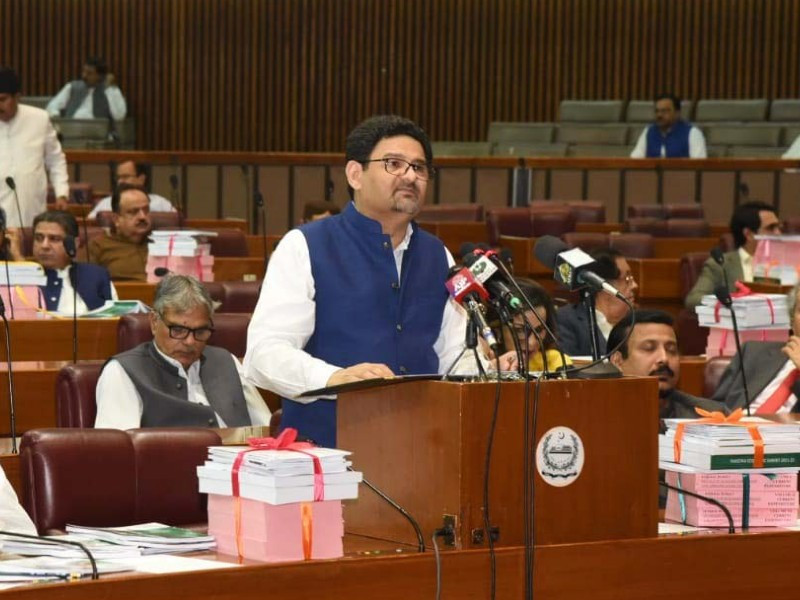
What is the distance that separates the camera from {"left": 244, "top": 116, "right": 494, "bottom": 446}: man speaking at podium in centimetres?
320

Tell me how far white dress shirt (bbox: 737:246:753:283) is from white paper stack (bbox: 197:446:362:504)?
586cm

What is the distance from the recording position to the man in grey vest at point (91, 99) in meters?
14.9

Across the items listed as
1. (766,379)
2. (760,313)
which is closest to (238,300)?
(760,313)

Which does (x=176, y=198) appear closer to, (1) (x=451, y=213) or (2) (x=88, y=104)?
(1) (x=451, y=213)

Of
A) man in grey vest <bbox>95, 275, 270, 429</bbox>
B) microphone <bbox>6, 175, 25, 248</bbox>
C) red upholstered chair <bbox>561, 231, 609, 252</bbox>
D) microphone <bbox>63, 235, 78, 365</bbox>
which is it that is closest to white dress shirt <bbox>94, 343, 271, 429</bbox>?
man in grey vest <bbox>95, 275, 270, 429</bbox>

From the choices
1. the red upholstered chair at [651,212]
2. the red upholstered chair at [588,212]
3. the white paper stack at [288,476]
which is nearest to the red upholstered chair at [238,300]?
the white paper stack at [288,476]

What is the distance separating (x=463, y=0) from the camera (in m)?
16.1

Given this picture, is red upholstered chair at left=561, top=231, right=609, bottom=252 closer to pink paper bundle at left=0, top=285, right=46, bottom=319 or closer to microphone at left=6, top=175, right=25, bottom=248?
microphone at left=6, top=175, right=25, bottom=248

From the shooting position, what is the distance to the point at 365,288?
3287mm

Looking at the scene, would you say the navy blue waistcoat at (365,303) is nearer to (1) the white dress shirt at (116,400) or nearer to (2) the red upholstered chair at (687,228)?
(1) the white dress shirt at (116,400)

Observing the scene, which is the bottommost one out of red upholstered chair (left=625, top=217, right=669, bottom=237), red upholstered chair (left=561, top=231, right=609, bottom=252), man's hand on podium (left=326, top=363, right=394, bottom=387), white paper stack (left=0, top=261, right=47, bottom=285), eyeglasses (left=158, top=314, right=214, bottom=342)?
eyeglasses (left=158, top=314, right=214, bottom=342)

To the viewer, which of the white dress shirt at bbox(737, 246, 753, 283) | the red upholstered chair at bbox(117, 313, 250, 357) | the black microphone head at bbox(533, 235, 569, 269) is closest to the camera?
the black microphone head at bbox(533, 235, 569, 269)

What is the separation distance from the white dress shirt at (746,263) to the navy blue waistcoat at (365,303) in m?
5.17

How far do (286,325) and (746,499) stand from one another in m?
0.94
